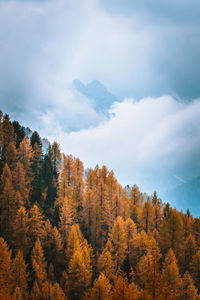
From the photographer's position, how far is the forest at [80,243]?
2889cm

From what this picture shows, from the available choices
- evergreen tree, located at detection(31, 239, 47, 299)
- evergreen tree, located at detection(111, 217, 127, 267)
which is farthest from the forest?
evergreen tree, located at detection(111, 217, 127, 267)

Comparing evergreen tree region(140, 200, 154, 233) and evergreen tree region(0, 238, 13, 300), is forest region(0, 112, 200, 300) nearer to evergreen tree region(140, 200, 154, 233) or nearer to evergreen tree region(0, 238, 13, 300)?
evergreen tree region(0, 238, 13, 300)

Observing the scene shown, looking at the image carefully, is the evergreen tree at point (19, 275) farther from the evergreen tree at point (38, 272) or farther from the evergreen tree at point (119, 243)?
the evergreen tree at point (119, 243)

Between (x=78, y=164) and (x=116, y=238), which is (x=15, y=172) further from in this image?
(x=116, y=238)

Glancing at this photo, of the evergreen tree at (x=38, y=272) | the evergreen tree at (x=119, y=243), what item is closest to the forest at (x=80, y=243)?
the evergreen tree at (x=38, y=272)

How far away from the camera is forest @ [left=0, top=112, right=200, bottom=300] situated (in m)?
28.9

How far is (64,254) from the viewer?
38.5 metres

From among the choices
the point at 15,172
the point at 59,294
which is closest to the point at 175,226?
the point at 59,294

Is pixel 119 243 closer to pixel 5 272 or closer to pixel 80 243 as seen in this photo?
pixel 80 243

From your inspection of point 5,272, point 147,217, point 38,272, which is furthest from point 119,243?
point 5,272

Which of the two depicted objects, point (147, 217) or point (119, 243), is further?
point (147, 217)

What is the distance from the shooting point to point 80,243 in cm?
3922

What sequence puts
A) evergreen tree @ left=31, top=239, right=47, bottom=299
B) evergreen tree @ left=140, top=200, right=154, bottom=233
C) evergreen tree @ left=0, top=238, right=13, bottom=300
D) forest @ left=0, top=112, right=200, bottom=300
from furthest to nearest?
1. evergreen tree @ left=140, top=200, right=154, bottom=233
2. evergreen tree @ left=31, top=239, right=47, bottom=299
3. forest @ left=0, top=112, right=200, bottom=300
4. evergreen tree @ left=0, top=238, right=13, bottom=300

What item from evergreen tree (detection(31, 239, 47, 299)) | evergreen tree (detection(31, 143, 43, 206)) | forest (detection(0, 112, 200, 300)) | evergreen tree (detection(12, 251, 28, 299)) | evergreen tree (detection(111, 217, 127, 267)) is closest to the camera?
forest (detection(0, 112, 200, 300))
